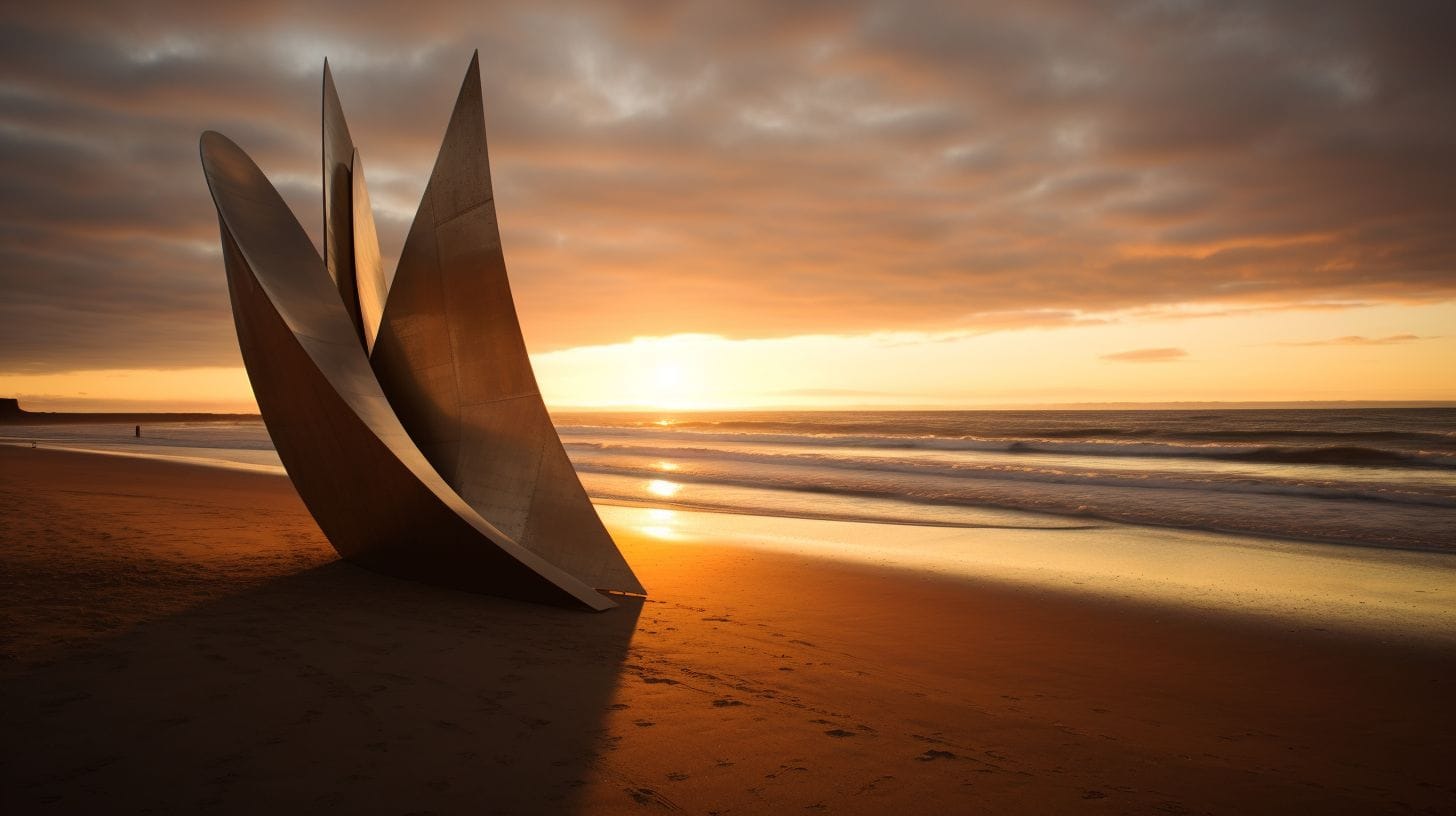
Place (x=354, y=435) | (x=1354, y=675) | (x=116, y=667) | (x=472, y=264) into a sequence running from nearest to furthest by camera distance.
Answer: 1. (x=116, y=667)
2. (x=1354, y=675)
3. (x=354, y=435)
4. (x=472, y=264)

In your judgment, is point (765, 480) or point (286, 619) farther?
point (765, 480)

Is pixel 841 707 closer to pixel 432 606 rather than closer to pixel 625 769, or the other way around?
pixel 625 769

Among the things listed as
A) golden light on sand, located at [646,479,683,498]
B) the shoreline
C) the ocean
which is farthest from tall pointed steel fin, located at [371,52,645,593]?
golden light on sand, located at [646,479,683,498]

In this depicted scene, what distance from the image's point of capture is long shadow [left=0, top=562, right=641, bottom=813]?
126 inches

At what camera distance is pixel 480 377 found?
755 centimetres

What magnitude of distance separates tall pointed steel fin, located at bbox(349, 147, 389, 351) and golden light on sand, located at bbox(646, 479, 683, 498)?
8877 millimetres

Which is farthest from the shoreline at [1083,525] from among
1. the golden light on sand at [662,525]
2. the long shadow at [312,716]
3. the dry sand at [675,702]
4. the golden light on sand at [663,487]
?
the long shadow at [312,716]

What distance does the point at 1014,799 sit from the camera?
11.6ft

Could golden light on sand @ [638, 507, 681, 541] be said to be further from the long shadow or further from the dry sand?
the long shadow

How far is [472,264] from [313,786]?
5181mm

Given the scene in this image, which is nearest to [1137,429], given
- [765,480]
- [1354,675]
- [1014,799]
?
[765,480]

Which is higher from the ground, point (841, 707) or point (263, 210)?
point (263, 210)

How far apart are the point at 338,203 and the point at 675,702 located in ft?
21.3

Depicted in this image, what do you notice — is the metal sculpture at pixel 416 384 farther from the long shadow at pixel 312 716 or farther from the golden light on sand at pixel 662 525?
the golden light on sand at pixel 662 525
